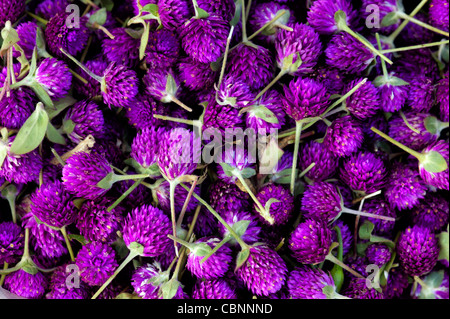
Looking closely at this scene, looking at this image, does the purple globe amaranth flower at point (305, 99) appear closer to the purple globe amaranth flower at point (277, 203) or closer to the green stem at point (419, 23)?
the purple globe amaranth flower at point (277, 203)

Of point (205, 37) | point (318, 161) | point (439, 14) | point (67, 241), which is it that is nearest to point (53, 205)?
point (67, 241)

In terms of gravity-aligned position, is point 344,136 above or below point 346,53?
below

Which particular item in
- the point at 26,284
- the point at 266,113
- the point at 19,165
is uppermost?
the point at 266,113

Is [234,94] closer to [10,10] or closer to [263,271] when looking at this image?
[263,271]

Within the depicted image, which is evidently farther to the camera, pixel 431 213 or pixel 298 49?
pixel 431 213
